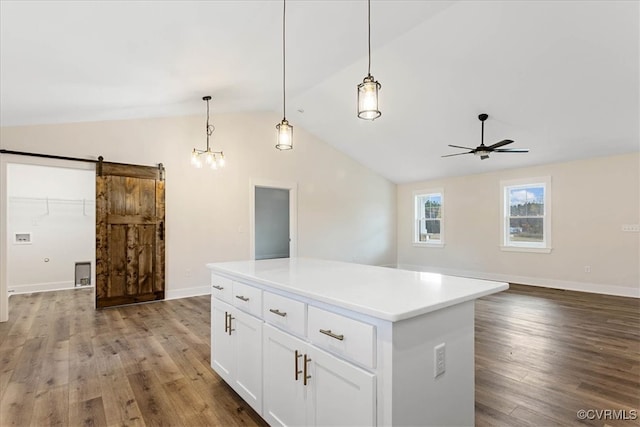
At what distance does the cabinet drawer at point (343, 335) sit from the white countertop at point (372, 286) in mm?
70

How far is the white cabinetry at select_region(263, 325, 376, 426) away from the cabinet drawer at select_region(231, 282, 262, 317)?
6.1 inches

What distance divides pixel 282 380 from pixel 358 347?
64cm

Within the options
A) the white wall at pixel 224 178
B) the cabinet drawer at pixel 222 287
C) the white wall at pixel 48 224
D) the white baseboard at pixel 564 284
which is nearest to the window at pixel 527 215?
the white baseboard at pixel 564 284

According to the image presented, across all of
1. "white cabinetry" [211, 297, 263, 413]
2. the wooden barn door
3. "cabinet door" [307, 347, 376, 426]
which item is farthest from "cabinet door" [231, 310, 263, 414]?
the wooden barn door

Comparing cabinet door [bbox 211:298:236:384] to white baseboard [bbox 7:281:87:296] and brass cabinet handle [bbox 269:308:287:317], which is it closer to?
brass cabinet handle [bbox 269:308:287:317]

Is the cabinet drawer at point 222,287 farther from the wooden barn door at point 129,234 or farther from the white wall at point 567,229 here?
the white wall at point 567,229

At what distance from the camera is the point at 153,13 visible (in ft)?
7.05

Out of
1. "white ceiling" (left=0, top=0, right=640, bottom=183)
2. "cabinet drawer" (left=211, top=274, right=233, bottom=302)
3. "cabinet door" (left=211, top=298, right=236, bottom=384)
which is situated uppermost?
"white ceiling" (left=0, top=0, right=640, bottom=183)

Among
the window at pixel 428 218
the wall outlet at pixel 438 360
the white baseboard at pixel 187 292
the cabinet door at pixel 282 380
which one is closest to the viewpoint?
the wall outlet at pixel 438 360

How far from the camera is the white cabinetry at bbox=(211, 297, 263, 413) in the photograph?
195 cm

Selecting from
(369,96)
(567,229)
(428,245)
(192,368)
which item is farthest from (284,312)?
(428,245)

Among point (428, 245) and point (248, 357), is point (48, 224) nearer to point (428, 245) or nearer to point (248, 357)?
point (248, 357)

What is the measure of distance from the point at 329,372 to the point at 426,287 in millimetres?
620

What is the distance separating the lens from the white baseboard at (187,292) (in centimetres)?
518
